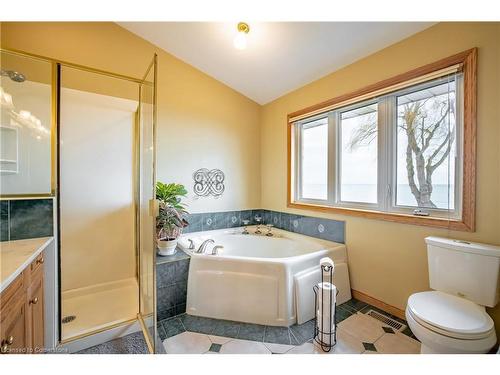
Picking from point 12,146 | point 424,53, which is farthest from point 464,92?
point 12,146

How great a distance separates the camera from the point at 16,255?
3.73 feet

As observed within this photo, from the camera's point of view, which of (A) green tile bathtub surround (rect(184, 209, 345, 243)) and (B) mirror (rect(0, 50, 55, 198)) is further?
(A) green tile bathtub surround (rect(184, 209, 345, 243))

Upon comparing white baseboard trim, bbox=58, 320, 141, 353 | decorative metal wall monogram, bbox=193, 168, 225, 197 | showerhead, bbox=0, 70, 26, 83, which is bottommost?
white baseboard trim, bbox=58, 320, 141, 353

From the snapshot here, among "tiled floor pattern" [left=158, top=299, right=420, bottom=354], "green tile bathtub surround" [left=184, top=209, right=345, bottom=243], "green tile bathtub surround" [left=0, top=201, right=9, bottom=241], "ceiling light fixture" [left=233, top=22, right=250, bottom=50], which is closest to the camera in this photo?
"green tile bathtub surround" [left=0, top=201, right=9, bottom=241]

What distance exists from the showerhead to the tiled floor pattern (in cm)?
215

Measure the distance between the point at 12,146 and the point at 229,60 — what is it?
215cm

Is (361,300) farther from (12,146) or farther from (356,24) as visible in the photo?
(12,146)

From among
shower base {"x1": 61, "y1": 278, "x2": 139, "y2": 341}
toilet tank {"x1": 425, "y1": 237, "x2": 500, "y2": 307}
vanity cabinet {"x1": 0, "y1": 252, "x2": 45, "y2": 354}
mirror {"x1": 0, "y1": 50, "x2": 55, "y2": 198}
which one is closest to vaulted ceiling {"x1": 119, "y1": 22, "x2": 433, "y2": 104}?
mirror {"x1": 0, "y1": 50, "x2": 55, "y2": 198}

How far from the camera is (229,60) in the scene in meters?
2.44

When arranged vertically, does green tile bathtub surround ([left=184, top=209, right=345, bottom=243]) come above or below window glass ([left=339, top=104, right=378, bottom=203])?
below

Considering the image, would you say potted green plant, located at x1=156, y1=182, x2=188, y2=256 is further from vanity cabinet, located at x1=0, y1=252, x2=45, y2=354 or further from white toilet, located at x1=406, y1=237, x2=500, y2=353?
white toilet, located at x1=406, y1=237, x2=500, y2=353

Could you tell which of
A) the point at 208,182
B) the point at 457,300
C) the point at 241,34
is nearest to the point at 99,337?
the point at 208,182

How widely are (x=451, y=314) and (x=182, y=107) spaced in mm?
3086

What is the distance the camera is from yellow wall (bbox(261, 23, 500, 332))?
4.40 ft
